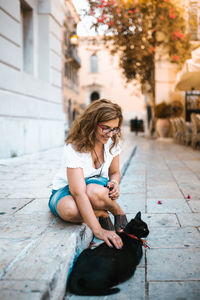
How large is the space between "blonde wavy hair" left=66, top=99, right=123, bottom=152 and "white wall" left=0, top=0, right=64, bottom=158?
410 cm

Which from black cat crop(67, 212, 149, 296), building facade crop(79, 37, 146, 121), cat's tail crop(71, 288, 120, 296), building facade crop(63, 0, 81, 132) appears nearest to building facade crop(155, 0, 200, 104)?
building facade crop(63, 0, 81, 132)

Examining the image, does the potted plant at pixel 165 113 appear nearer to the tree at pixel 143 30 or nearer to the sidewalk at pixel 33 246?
the tree at pixel 143 30

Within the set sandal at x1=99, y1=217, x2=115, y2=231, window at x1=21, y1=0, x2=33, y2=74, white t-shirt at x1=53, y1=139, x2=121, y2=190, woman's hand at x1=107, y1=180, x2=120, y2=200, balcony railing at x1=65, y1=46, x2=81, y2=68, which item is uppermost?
balcony railing at x1=65, y1=46, x2=81, y2=68

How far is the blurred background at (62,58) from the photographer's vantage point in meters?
6.63

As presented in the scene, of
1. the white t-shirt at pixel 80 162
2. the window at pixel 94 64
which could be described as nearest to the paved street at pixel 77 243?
the white t-shirt at pixel 80 162

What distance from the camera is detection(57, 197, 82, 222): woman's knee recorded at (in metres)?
2.32

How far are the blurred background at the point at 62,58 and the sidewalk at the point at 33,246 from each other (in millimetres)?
3520

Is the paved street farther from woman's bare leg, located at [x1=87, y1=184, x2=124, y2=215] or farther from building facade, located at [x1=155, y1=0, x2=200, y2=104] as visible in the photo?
building facade, located at [x1=155, y1=0, x2=200, y2=104]

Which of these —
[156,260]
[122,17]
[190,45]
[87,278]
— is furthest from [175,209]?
[190,45]

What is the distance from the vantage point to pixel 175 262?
2.09 m

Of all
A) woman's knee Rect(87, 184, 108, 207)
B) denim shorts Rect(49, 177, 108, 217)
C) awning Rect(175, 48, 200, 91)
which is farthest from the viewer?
awning Rect(175, 48, 200, 91)

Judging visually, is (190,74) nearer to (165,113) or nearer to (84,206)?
(165,113)

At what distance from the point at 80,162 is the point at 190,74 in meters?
7.42

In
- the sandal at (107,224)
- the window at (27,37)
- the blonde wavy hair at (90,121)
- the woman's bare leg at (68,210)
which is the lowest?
the sandal at (107,224)
